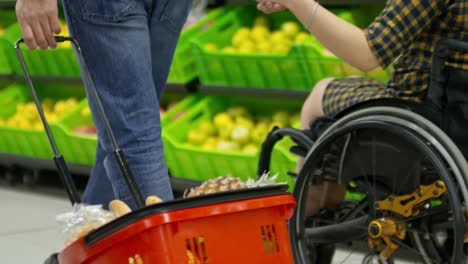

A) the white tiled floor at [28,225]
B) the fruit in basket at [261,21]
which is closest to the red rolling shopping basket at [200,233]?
the white tiled floor at [28,225]

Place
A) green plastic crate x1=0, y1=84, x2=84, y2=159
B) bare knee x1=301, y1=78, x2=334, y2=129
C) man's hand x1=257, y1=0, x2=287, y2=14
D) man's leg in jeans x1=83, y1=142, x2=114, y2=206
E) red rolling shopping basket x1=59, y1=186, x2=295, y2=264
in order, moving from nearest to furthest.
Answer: red rolling shopping basket x1=59, y1=186, x2=295, y2=264 → man's hand x1=257, y1=0, x2=287, y2=14 → man's leg in jeans x1=83, y1=142, x2=114, y2=206 → bare knee x1=301, y1=78, x2=334, y2=129 → green plastic crate x1=0, y1=84, x2=84, y2=159

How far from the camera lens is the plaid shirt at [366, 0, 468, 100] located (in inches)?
91.6

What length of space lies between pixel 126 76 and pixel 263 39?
2113mm

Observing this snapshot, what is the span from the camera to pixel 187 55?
4.40m

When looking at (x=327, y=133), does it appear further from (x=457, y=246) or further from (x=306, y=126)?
(x=457, y=246)

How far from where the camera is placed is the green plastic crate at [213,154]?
387 centimetres

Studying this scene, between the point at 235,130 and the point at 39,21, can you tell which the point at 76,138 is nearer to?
the point at 235,130

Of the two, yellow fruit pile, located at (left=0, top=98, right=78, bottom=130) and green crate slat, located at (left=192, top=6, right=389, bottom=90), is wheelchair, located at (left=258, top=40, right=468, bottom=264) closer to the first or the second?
green crate slat, located at (left=192, top=6, right=389, bottom=90)

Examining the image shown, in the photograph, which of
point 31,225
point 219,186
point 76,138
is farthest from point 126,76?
point 76,138

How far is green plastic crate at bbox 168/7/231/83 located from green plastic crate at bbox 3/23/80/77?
753mm

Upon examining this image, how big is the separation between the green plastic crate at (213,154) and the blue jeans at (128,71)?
1552 millimetres

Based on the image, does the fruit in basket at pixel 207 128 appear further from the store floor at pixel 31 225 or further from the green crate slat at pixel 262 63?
the store floor at pixel 31 225

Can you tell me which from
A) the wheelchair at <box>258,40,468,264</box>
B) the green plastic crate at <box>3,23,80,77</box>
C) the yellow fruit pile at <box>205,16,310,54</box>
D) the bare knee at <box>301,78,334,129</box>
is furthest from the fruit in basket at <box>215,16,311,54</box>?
the wheelchair at <box>258,40,468,264</box>

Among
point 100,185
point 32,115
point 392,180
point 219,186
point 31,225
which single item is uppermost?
point 219,186
